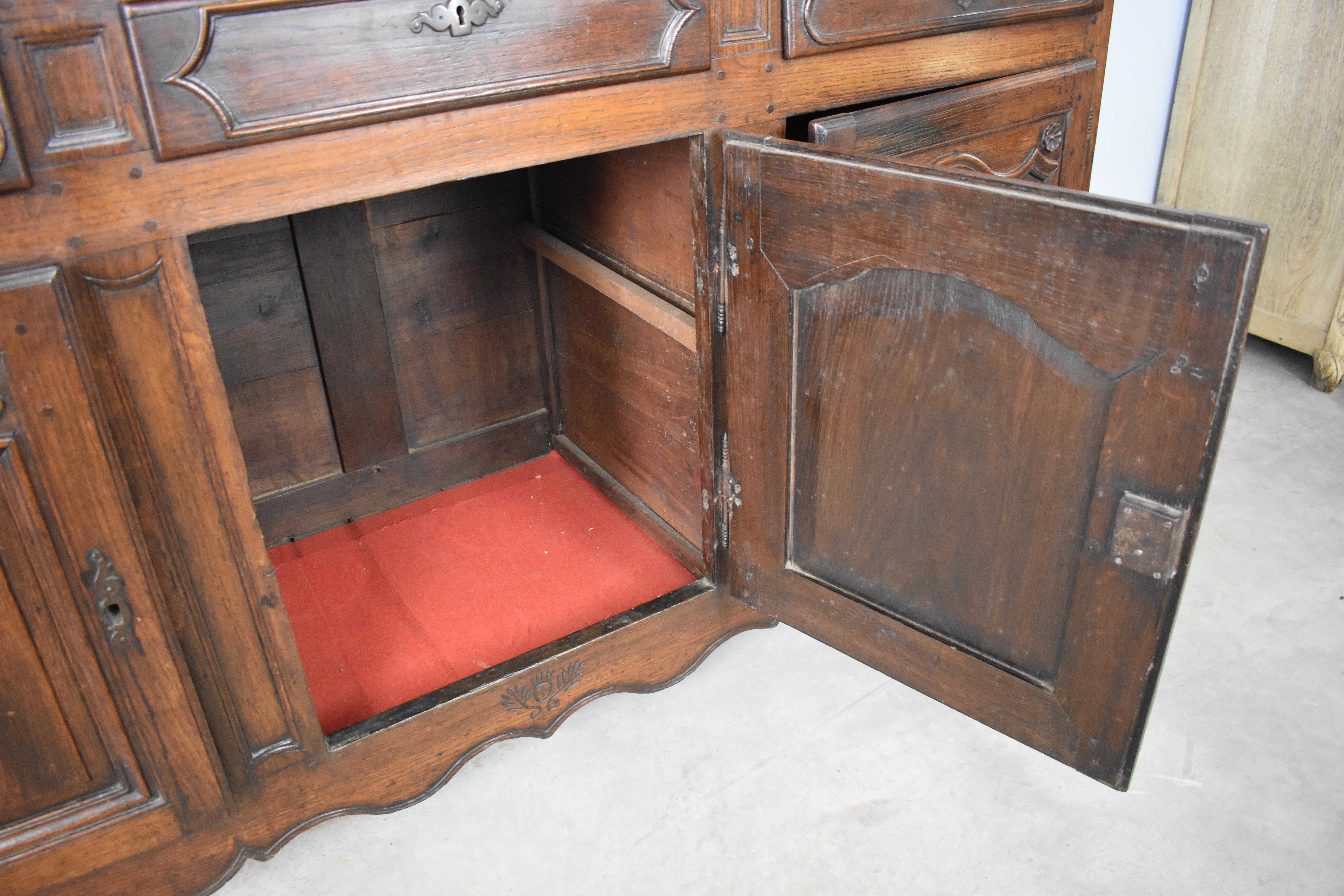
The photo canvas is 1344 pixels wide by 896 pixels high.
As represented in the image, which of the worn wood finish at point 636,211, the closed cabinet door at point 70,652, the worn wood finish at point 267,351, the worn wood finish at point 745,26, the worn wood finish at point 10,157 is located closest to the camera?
the worn wood finish at point 10,157

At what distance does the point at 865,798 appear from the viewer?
1605 mm

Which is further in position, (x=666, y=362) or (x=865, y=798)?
(x=666, y=362)

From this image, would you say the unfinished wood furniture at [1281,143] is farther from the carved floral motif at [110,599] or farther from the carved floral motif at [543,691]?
the carved floral motif at [110,599]

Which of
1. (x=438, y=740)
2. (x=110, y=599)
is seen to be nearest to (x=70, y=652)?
(x=110, y=599)

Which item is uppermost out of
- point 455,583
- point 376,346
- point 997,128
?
point 997,128

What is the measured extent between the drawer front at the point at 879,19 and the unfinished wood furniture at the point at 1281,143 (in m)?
1.18

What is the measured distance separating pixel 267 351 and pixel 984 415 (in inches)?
54.3

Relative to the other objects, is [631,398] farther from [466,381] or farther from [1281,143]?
[1281,143]

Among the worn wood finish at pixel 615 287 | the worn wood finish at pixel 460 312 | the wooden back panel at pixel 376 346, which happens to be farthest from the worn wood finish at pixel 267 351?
the worn wood finish at pixel 615 287

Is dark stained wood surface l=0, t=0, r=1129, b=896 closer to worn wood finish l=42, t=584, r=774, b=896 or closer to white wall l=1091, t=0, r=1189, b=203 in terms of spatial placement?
worn wood finish l=42, t=584, r=774, b=896

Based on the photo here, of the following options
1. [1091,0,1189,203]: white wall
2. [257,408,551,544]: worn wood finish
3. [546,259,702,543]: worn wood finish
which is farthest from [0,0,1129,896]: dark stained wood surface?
[1091,0,1189,203]: white wall

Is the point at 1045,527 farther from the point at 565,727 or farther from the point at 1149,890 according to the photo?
the point at 565,727

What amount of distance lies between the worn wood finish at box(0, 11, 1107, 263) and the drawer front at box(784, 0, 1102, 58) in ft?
0.06

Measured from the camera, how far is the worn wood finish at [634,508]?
192cm
